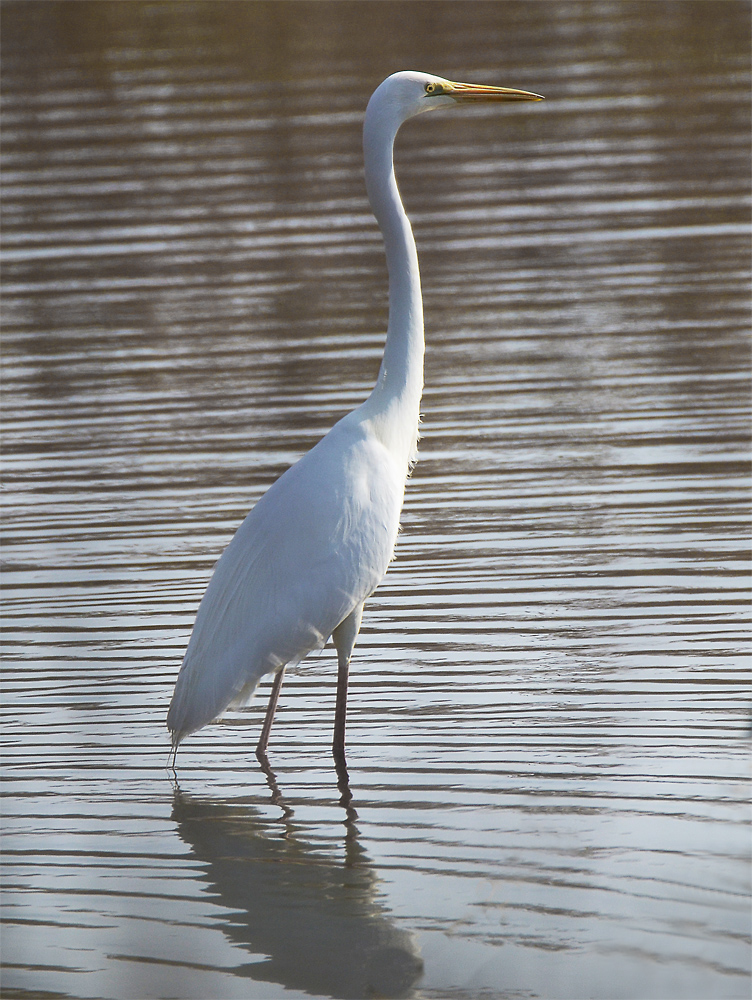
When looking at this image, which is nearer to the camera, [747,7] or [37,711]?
[37,711]

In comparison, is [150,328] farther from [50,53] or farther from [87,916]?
[50,53]

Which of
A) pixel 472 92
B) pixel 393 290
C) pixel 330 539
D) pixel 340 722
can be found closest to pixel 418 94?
pixel 472 92

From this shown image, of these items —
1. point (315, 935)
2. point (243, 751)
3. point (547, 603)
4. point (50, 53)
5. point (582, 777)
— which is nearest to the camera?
point (315, 935)

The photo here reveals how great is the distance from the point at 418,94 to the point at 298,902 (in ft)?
7.62

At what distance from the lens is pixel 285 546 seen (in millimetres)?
4336

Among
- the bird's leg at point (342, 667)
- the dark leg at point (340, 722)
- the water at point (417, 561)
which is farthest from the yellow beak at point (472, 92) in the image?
the dark leg at point (340, 722)

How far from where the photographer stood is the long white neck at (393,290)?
180 inches

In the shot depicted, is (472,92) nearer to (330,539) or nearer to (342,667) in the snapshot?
(330,539)

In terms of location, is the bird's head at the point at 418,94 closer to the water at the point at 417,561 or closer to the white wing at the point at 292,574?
the white wing at the point at 292,574

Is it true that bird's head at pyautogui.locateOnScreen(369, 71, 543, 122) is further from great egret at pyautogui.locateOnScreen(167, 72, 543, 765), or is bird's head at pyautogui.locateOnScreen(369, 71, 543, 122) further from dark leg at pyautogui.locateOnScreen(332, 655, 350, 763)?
dark leg at pyautogui.locateOnScreen(332, 655, 350, 763)

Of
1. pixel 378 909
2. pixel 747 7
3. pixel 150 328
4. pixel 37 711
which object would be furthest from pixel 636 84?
pixel 378 909

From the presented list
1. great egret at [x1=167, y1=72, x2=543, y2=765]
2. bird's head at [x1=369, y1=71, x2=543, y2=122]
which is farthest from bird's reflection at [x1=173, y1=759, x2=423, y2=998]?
bird's head at [x1=369, y1=71, x2=543, y2=122]

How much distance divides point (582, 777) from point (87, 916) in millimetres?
1292

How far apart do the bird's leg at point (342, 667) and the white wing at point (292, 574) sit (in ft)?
0.29
